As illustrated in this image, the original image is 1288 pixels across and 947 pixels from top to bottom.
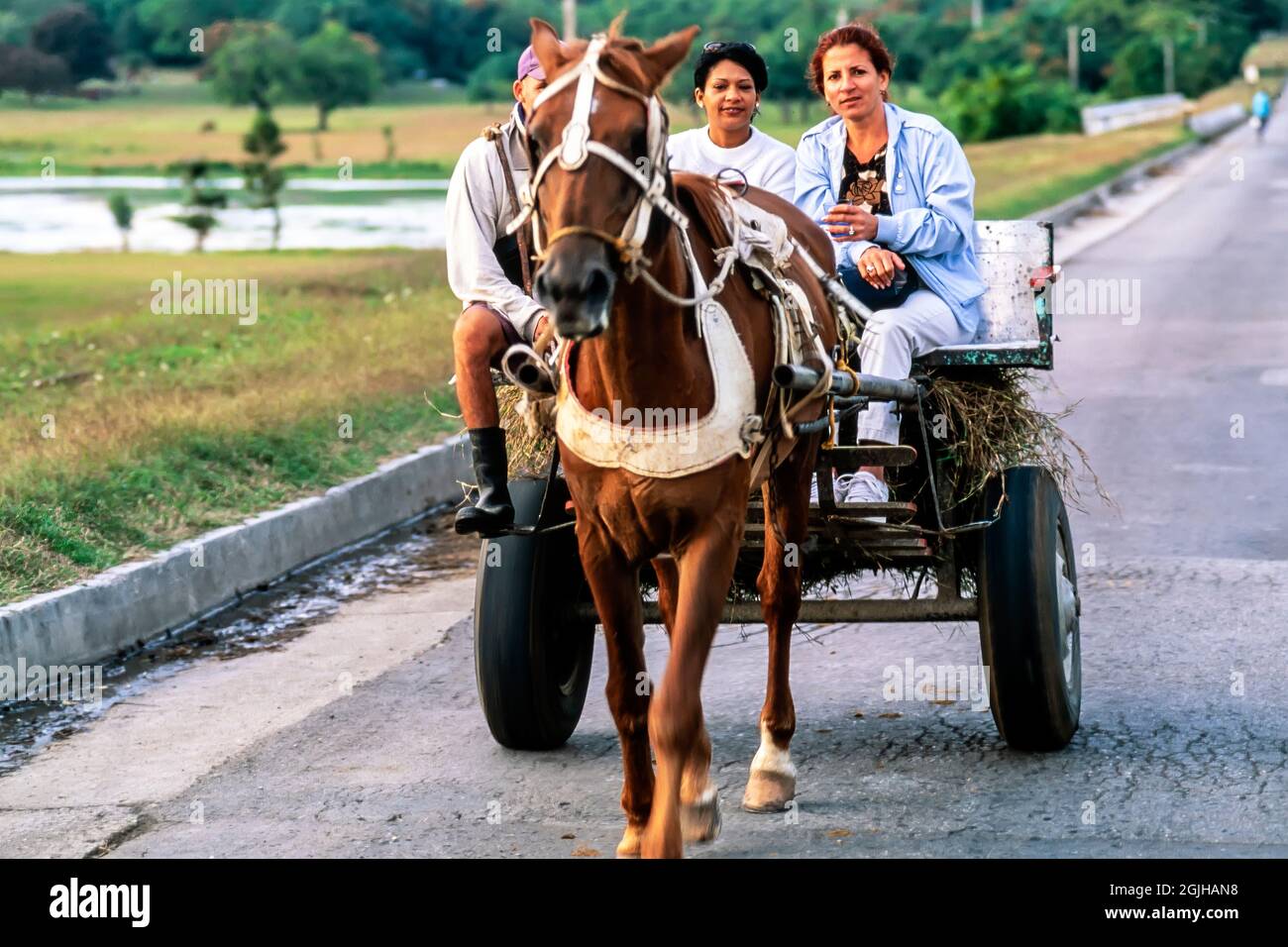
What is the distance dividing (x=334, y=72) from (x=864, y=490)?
222 ft

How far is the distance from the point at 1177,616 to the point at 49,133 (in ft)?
200

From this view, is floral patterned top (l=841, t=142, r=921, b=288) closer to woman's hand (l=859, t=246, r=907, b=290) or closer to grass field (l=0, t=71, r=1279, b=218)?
woman's hand (l=859, t=246, r=907, b=290)

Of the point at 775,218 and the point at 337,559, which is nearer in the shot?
the point at 775,218

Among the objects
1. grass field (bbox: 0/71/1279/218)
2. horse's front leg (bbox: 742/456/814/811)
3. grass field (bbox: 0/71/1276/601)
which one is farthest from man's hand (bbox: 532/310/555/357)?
grass field (bbox: 0/71/1279/218)

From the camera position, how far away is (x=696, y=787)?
512cm

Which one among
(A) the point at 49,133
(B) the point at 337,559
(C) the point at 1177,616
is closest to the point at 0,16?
(A) the point at 49,133

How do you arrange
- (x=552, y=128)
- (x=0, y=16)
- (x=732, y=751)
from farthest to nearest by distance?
(x=0, y=16) < (x=732, y=751) < (x=552, y=128)

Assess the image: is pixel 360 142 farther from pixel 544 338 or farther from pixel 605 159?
pixel 605 159

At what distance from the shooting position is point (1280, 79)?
122 metres

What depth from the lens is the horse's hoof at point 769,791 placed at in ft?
18.4

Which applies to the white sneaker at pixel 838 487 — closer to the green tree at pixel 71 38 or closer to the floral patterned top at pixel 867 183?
the floral patterned top at pixel 867 183

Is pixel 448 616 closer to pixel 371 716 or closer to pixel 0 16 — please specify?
pixel 371 716

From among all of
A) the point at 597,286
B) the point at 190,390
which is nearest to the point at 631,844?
the point at 597,286
